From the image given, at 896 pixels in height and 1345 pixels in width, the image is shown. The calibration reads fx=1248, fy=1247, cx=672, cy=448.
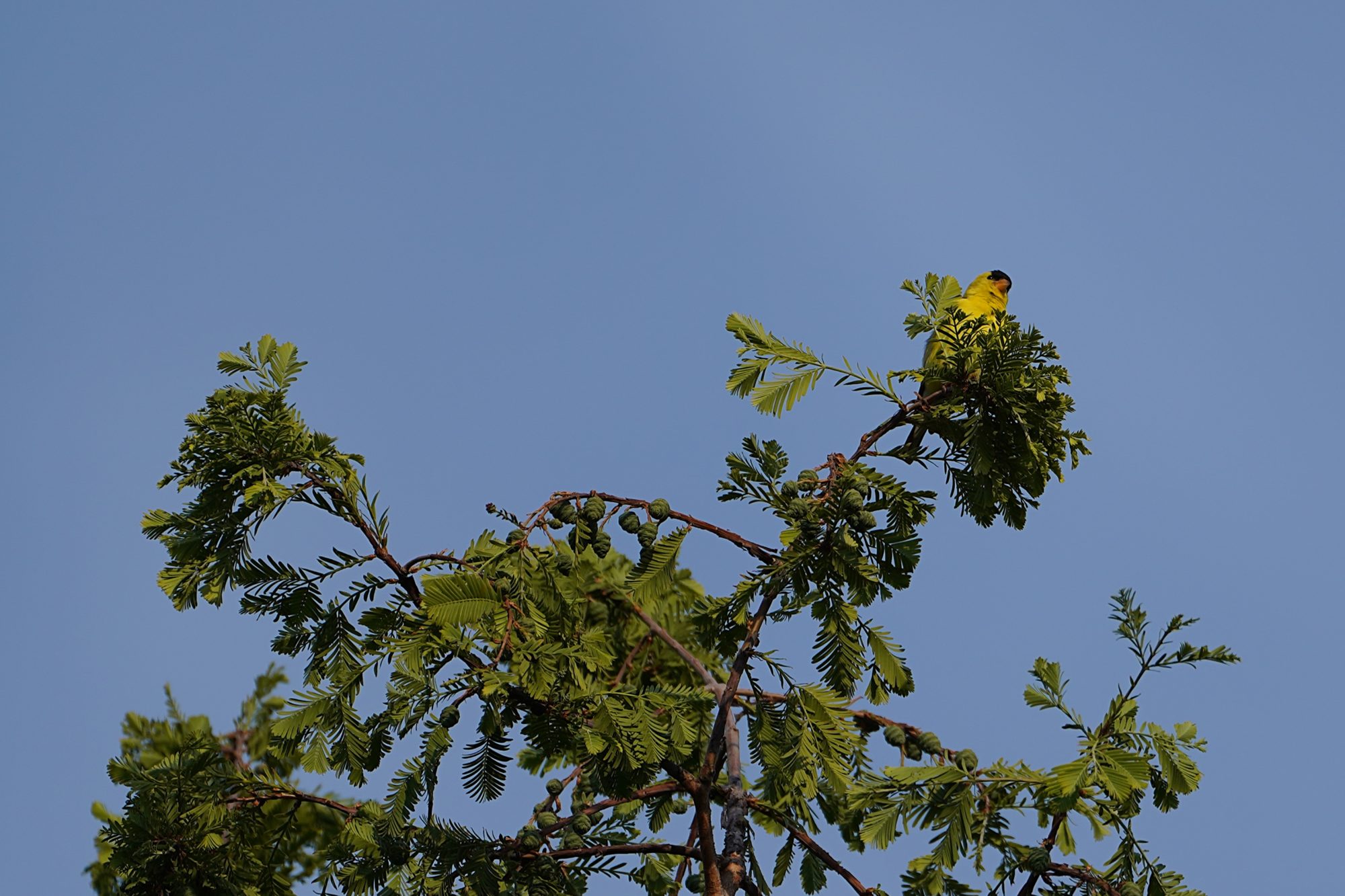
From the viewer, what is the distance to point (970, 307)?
7.79 m

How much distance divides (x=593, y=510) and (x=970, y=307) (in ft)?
14.1

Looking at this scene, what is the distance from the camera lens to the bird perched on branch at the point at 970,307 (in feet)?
15.1

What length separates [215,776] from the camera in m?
4.86

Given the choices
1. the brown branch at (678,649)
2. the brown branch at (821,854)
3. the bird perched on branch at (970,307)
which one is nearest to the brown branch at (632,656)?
the brown branch at (678,649)

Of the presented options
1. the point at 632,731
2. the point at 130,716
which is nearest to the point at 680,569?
the point at 632,731

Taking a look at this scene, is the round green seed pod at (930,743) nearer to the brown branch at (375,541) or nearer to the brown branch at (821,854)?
the brown branch at (821,854)

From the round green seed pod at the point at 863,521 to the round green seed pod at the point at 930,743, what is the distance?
5.26 feet

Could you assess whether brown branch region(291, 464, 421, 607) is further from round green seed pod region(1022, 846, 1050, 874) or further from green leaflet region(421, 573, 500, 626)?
round green seed pod region(1022, 846, 1050, 874)

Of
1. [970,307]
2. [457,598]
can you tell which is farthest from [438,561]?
[970,307]

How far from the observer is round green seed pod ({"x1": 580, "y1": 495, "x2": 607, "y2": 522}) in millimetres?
4230

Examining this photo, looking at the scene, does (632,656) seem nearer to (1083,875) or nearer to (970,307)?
(1083,875)

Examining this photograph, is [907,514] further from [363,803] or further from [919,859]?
[363,803]

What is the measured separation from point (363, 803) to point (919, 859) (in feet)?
7.16

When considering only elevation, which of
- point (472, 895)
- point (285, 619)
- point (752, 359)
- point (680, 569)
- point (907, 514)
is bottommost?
point (472, 895)
